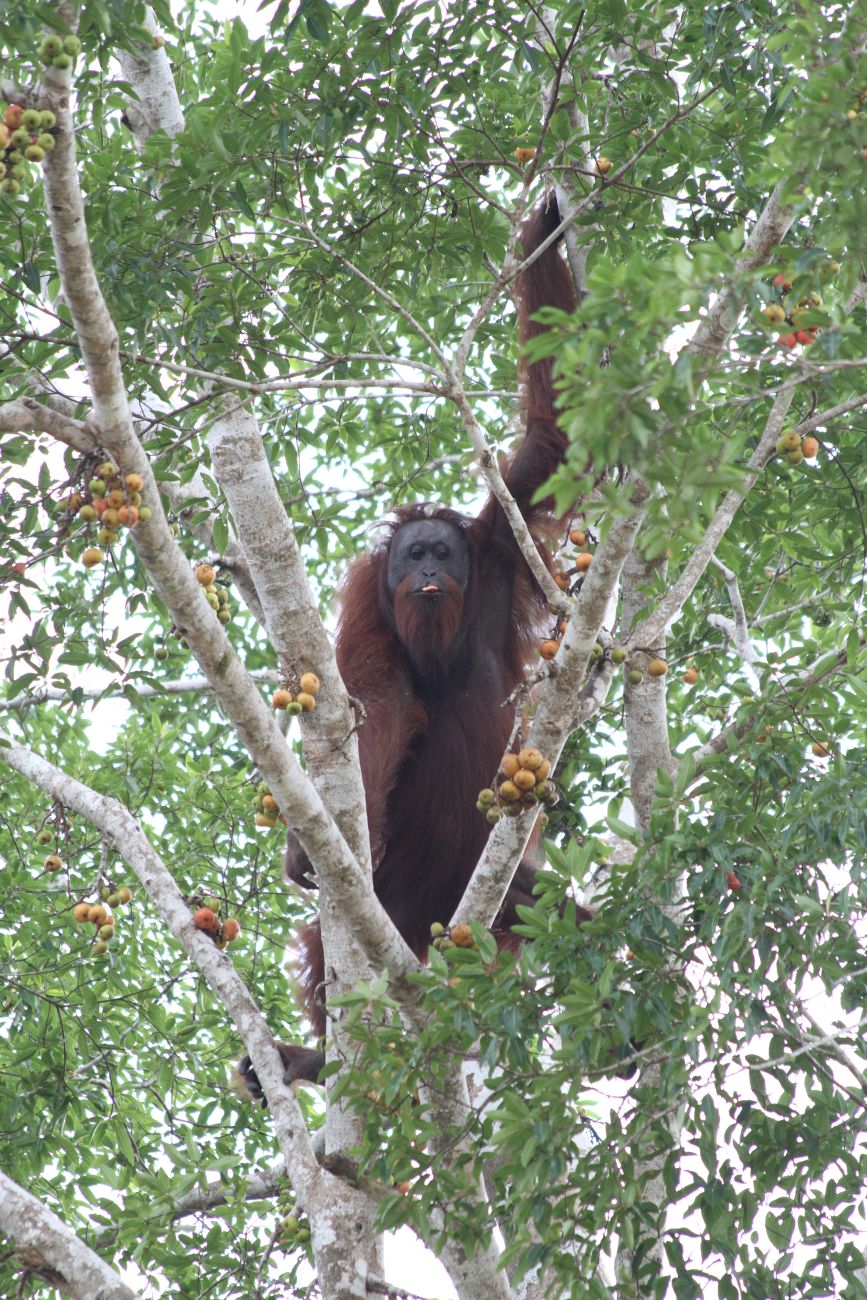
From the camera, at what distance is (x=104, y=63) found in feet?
14.2

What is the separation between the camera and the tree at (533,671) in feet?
10.3

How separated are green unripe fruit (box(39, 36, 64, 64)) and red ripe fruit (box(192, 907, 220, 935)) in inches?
105

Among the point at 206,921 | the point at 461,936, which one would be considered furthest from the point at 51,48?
the point at 206,921

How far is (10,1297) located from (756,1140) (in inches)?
101

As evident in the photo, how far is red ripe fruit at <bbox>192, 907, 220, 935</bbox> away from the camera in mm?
4551

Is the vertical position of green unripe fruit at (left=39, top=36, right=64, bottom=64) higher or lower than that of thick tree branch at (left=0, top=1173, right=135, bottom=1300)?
higher

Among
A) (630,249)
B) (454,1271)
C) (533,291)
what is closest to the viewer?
(454,1271)

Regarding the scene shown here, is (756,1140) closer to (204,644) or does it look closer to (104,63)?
(204,644)

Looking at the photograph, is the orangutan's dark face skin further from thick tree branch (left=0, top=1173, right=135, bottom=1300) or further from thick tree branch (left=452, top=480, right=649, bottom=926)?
thick tree branch (left=0, top=1173, right=135, bottom=1300)

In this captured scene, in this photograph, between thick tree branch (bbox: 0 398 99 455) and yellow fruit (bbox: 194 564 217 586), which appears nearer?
thick tree branch (bbox: 0 398 99 455)

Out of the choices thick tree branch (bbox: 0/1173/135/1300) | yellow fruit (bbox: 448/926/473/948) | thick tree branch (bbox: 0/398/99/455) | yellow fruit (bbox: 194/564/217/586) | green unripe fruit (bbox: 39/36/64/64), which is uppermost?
green unripe fruit (bbox: 39/36/64/64)

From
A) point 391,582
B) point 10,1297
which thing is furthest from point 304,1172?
point 391,582

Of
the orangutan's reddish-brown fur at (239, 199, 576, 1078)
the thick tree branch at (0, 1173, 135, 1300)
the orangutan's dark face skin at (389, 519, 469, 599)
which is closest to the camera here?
the thick tree branch at (0, 1173, 135, 1300)

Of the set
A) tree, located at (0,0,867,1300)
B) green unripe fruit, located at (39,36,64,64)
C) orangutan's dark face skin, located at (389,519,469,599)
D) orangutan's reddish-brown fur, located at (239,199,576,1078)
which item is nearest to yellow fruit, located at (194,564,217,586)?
tree, located at (0,0,867,1300)
